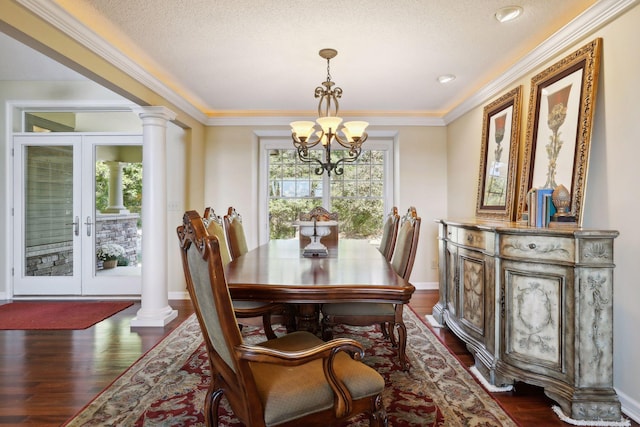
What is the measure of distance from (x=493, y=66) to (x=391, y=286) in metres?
2.67

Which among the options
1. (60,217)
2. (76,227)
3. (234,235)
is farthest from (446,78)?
(60,217)

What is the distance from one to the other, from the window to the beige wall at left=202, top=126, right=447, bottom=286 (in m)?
0.35

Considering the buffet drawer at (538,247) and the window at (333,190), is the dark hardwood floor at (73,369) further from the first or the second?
the window at (333,190)

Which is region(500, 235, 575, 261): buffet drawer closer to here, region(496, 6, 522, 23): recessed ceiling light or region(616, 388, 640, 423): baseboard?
region(616, 388, 640, 423): baseboard

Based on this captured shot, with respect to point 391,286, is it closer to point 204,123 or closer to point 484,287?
point 484,287

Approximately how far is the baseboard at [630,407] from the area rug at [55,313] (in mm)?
4116

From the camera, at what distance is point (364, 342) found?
2996 millimetres

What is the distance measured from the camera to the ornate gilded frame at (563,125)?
89.0 inches

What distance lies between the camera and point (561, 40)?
2.54m

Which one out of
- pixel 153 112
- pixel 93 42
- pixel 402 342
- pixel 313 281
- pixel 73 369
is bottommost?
pixel 73 369

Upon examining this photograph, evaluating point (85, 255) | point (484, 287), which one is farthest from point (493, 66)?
point (85, 255)

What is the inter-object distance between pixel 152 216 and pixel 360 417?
2691 mm

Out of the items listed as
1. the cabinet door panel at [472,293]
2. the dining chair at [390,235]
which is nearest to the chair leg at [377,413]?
the cabinet door panel at [472,293]

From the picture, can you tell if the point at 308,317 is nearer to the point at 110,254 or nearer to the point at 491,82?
the point at 491,82
